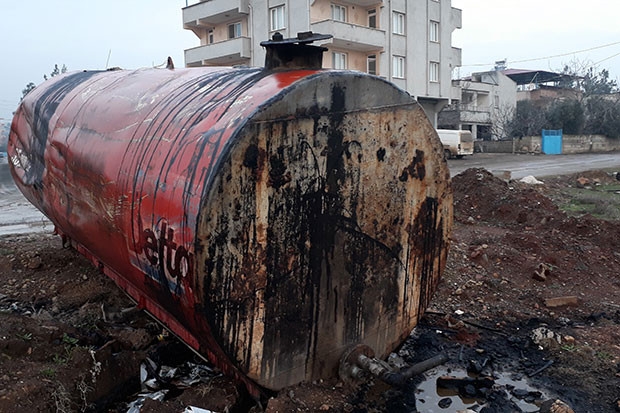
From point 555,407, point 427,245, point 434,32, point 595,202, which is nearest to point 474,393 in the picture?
point 555,407

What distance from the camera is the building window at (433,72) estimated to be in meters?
28.2

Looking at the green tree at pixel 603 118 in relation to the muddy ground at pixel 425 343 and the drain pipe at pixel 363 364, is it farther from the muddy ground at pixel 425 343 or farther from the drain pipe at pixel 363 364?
the drain pipe at pixel 363 364

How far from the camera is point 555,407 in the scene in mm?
3055

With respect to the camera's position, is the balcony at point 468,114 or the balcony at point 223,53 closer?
the balcony at point 223,53

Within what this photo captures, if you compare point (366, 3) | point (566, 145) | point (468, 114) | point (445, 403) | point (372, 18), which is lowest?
point (445, 403)

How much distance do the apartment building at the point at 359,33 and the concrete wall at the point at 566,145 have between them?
427 cm

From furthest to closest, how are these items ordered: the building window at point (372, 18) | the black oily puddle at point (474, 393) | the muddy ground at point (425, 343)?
the building window at point (372, 18), the black oily puddle at point (474, 393), the muddy ground at point (425, 343)

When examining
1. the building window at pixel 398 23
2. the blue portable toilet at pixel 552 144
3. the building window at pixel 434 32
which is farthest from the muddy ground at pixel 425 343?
the blue portable toilet at pixel 552 144

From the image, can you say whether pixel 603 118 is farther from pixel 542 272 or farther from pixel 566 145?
pixel 542 272

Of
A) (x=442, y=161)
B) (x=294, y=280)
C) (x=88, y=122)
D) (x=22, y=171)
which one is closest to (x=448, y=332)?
(x=442, y=161)

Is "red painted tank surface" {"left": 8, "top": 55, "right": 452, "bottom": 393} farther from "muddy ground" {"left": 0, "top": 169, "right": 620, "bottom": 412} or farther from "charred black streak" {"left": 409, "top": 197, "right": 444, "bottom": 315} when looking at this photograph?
"muddy ground" {"left": 0, "top": 169, "right": 620, "bottom": 412}

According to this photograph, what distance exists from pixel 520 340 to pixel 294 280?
2386 millimetres

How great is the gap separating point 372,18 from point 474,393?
25.2 m

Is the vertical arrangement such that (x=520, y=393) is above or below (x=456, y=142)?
below
